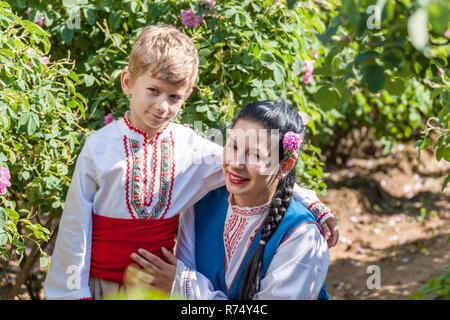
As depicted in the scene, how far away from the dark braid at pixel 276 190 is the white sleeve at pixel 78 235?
22.5 inches

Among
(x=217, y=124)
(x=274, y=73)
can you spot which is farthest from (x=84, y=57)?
(x=274, y=73)

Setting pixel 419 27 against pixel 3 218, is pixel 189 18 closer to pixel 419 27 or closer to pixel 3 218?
pixel 3 218

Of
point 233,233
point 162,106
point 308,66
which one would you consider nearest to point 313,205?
point 233,233

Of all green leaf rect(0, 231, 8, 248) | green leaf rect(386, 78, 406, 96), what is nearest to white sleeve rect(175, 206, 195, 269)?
green leaf rect(0, 231, 8, 248)

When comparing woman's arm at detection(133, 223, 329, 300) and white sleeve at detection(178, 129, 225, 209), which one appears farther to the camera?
white sleeve at detection(178, 129, 225, 209)

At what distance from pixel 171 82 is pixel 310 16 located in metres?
1.32

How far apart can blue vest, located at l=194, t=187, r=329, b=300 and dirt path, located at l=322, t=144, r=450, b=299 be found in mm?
1997

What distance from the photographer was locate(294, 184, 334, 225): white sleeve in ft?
6.91

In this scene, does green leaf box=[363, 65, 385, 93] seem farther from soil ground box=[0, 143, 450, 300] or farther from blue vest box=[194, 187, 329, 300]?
soil ground box=[0, 143, 450, 300]

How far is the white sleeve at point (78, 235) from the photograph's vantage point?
197 cm

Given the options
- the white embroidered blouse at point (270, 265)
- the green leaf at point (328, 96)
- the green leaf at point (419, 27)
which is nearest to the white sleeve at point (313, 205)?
the white embroidered blouse at point (270, 265)

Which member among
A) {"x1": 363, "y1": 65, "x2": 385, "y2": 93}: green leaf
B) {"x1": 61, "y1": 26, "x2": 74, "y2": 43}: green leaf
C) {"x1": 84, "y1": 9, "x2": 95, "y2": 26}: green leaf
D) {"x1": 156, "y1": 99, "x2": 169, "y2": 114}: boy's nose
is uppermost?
{"x1": 84, "y1": 9, "x2": 95, "y2": 26}: green leaf

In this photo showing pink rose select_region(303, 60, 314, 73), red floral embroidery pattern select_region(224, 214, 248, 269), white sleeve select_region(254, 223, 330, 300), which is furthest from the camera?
pink rose select_region(303, 60, 314, 73)

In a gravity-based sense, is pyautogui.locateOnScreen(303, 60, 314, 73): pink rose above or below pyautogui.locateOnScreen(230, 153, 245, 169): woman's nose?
above
